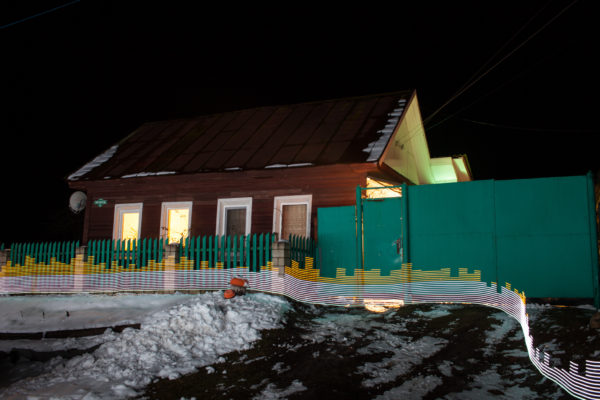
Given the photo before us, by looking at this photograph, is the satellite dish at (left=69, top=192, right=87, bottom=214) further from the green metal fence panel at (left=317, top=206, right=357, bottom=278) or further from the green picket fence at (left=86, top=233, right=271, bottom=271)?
the green metal fence panel at (left=317, top=206, right=357, bottom=278)

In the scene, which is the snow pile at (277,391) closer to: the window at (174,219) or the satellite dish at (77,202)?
the window at (174,219)

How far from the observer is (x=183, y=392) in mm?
6285

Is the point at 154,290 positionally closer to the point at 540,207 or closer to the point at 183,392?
the point at 183,392

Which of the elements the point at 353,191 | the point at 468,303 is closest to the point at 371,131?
the point at 353,191

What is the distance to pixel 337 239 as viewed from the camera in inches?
484

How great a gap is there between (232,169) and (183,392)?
1009 cm

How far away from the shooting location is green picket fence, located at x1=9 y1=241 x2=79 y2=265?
14867mm

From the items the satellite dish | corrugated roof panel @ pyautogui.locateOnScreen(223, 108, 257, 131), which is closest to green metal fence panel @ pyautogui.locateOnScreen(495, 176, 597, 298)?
corrugated roof panel @ pyautogui.locateOnScreen(223, 108, 257, 131)

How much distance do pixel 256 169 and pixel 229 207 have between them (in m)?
2.11

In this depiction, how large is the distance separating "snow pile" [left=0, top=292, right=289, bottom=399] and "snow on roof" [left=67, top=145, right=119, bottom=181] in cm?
1091

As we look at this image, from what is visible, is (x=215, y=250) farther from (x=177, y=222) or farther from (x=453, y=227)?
(x=453, y=227)

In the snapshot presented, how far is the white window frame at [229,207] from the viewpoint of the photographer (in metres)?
16.2

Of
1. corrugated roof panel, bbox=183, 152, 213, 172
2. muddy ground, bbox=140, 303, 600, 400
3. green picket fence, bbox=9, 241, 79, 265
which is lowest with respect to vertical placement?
muddy ground, bbox=140, 303, 600, 400

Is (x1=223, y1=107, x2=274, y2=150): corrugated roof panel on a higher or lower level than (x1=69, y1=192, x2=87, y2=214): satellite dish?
higher
